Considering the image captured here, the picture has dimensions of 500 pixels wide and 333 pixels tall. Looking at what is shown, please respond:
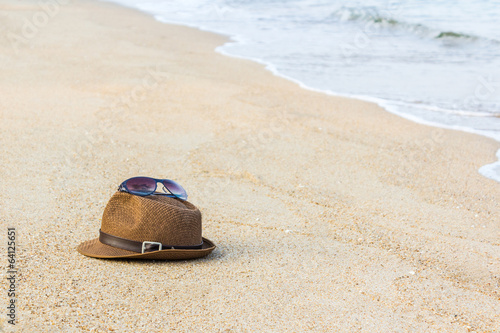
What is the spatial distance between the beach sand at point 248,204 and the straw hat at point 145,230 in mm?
82

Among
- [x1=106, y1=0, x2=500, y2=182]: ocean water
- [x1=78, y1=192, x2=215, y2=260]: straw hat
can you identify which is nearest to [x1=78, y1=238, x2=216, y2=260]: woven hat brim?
[x1=78, y1=192, x2=215, y2=260]: straw hat

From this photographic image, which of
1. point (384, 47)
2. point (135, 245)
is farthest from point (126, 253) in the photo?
point (384, 47)

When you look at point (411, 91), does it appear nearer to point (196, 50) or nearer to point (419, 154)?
point (419, 154)

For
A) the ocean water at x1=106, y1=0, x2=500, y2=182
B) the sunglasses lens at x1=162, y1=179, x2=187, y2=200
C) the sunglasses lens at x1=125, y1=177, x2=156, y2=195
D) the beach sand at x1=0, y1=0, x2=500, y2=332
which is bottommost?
the beach sand at x1=0, y1=0, x2=500, y2=332

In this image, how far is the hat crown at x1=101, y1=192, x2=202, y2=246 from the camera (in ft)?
8.29

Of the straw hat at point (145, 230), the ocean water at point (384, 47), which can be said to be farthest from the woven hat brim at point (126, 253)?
the ocean water at point (384, 47)

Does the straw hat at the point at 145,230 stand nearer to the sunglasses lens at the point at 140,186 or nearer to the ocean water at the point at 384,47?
the sunglasses lens at the point at 140,186

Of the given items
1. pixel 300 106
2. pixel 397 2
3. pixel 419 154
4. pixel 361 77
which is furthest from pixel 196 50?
pixel 397 2

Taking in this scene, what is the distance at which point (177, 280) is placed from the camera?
8.17 feet

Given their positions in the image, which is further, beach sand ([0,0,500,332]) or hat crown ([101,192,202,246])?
hat crown ([101,192,202,246])

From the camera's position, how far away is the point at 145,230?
253 centimetres

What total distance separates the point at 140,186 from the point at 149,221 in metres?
0.21

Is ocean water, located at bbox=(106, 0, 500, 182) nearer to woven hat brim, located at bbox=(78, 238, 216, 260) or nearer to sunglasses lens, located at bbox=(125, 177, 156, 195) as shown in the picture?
woven hat brim, located at bbox=(78, 238, 216, 260)

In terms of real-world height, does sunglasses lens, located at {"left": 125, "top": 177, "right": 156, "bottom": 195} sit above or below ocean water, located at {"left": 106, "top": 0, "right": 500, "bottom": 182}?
below
